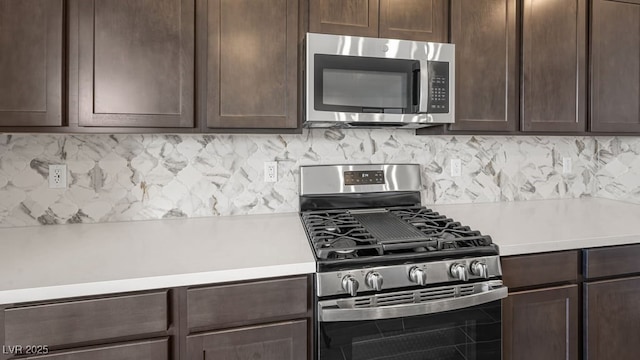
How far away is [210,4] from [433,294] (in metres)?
1.44

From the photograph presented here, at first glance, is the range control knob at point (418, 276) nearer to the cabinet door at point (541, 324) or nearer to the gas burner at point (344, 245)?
the gas burner at point (344, 245)

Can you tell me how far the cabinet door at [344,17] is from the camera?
64.7 inches

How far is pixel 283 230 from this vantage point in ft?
5.33

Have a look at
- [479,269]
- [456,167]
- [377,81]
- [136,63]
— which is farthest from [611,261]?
[136,63]

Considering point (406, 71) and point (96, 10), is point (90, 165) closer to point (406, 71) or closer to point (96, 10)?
point (96, 10)

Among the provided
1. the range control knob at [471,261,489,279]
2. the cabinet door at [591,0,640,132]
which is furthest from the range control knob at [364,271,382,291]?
the cabinet door at [591,0,640,132]

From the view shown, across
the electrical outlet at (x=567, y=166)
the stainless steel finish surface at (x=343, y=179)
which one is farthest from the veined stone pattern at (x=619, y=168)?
the stainless steel finish surface at (x=343, y=179)

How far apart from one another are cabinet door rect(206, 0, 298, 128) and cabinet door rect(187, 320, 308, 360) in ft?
2.71

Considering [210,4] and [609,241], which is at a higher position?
[210,4]

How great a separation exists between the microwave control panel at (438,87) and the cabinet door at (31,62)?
1.52m

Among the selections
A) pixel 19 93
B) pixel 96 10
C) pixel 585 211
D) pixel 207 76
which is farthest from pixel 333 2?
pixel 585 211

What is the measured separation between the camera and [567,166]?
96.6 inches

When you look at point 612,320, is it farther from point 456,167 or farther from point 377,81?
point 377,81

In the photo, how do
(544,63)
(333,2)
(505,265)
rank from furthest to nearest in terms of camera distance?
(544,63), (333,2), (505,265)
